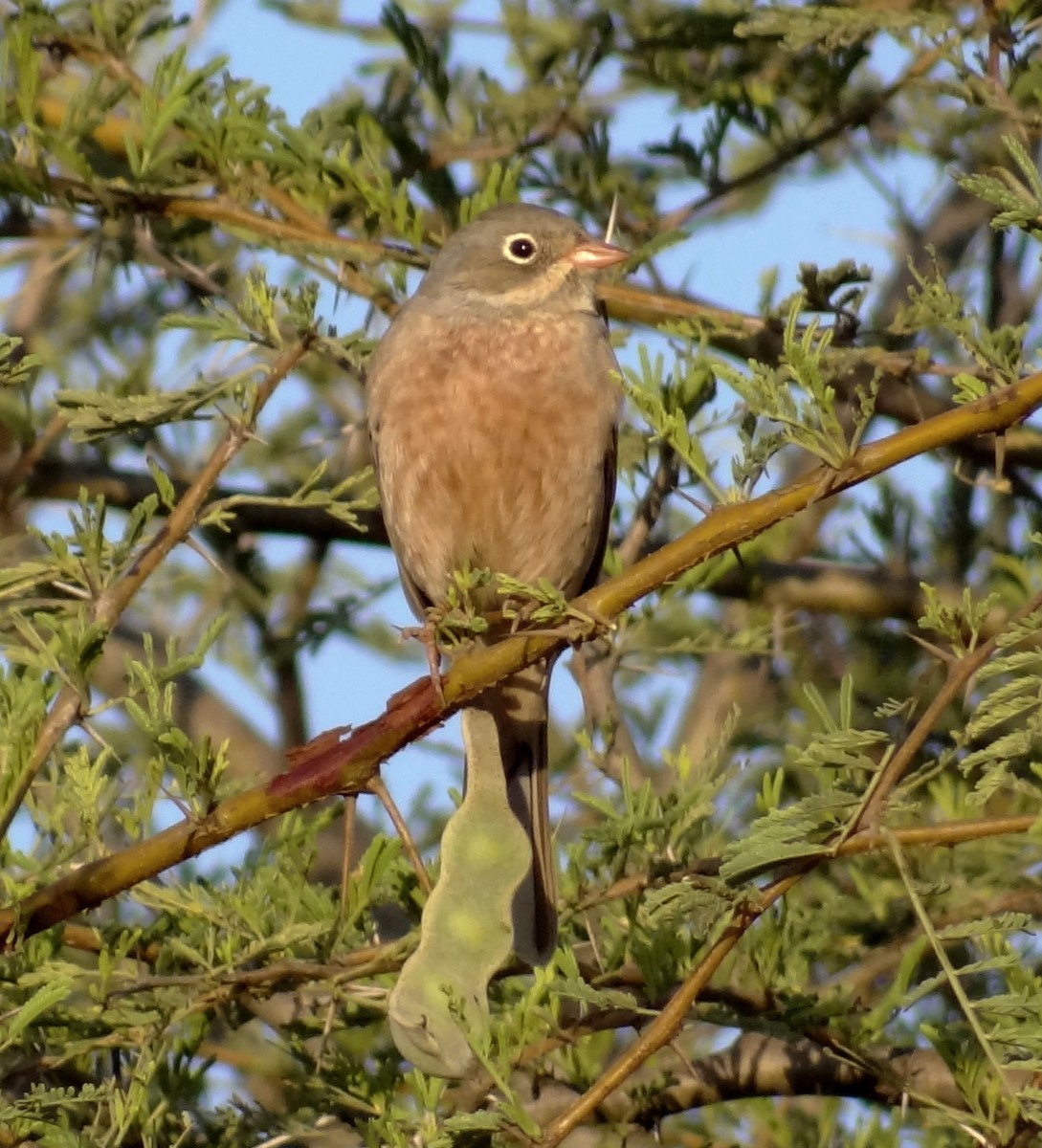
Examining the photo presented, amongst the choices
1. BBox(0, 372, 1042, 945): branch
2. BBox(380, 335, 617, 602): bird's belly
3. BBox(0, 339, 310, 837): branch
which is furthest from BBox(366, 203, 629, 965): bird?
BBox(0, 372, 1042, 945): branch

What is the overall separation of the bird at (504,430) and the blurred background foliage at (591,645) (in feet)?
0.45

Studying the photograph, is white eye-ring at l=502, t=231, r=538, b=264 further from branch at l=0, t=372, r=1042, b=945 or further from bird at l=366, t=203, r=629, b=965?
branch at l=0, t=372, r=1042, b=945

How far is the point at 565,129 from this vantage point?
235 inches

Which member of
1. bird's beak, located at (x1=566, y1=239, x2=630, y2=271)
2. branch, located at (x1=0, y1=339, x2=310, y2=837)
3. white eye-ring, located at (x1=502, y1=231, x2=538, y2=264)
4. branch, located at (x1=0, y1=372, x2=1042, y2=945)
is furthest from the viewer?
white eye-ring, located at (x1=502, y1=231, x2=538, y2=264)

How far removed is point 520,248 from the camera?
5.84 metres

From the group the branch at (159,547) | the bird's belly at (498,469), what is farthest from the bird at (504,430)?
the branch at (159,547)

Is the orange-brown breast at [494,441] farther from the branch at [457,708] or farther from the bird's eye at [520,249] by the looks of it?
the branch at [457,708]

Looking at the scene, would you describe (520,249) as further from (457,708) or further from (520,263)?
(457,708)

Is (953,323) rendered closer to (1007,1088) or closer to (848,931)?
(1007,1088)

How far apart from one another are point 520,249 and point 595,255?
290 mm

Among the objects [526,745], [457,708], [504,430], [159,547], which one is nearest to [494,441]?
[504,430]

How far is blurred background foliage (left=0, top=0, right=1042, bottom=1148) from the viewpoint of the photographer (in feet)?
11.0

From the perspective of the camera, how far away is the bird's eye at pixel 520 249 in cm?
581

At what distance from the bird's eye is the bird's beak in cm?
16
